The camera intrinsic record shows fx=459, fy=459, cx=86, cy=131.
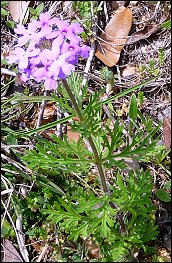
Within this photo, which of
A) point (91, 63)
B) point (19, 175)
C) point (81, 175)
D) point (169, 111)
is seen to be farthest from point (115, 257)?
point (91, 63)

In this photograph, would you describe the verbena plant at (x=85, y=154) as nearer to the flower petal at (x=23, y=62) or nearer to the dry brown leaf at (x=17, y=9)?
the flower petal at (x=23, y=62)

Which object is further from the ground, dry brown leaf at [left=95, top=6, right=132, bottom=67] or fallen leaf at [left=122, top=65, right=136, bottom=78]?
dry brown leaf at [left=95, top=6, right=132, bottom=67]

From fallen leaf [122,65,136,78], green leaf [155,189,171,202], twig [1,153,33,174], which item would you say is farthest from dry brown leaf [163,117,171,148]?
twig [1,153,33,174]

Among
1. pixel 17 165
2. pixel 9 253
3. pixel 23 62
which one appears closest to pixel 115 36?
pixel 17 165

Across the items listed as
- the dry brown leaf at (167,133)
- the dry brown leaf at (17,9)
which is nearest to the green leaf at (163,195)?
the dry brown leaf at (167,133)

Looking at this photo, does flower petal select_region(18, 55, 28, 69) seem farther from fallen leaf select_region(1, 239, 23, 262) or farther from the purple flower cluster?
fallen leaf select_region(1, 239, 23, 262)

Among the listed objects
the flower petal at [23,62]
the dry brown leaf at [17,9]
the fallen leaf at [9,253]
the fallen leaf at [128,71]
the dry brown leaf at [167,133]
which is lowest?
the fallen leaf at [9,253]
